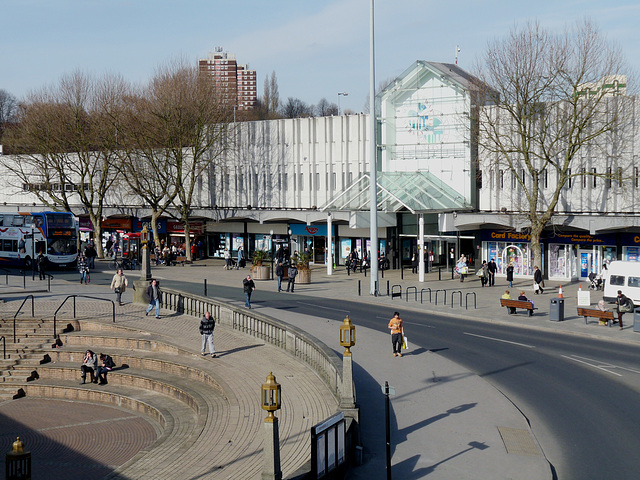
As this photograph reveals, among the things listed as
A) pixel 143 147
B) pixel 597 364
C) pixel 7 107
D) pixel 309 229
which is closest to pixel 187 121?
pixel 143 147

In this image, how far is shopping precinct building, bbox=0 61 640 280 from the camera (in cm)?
4253

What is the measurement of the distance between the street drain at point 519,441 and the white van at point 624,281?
18367 mm

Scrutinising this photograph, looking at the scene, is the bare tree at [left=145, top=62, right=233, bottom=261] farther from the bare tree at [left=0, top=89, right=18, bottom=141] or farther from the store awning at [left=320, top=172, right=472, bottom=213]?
the bare tree at [left=0, top=89, right=18, bottom=141]

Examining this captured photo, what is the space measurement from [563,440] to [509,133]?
100 feet

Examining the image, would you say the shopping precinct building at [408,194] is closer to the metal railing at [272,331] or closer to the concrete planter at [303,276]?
the concrete planter at [303,276]

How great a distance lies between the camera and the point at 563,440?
1586cm

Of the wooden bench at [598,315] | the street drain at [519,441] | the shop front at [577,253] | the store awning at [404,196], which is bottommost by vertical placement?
the street drain at [519,441]

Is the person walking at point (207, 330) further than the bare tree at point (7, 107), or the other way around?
the bare tree at point (7, 107)

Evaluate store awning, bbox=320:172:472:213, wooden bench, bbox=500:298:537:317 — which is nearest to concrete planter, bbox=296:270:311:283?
store awning, bbox=320:172:472:213

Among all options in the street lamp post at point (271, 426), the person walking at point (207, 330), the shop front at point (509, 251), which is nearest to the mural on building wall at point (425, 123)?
the shop front at point (509, 251)

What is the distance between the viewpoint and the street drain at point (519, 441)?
1484 centimetres

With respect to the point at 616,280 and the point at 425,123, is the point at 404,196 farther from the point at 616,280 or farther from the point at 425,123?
the point at 616,280

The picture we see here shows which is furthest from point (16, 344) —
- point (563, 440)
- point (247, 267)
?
point (247, 267)

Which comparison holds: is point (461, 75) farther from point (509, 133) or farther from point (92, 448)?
point (92, 448)
